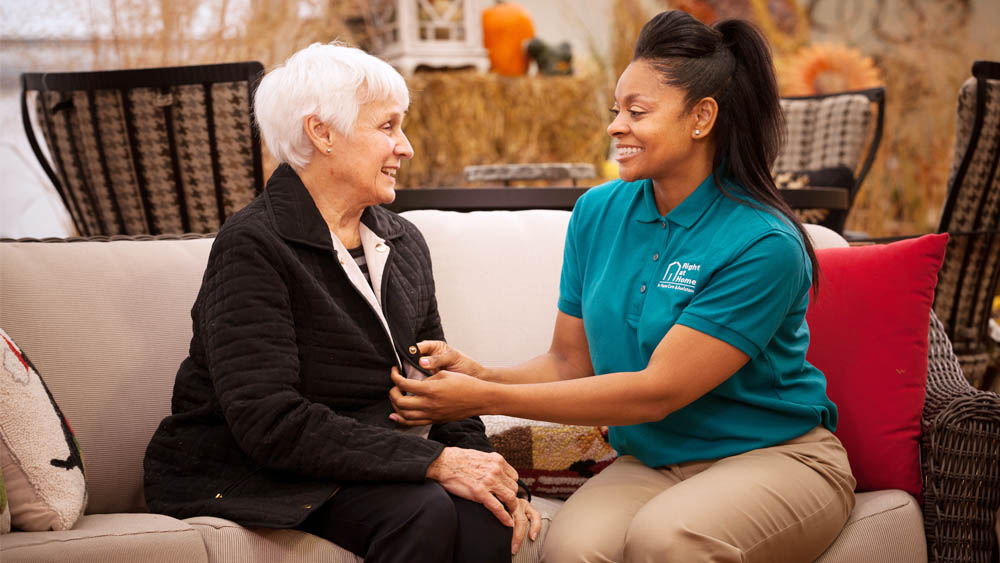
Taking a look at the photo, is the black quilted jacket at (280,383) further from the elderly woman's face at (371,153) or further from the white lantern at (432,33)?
the white lantern at (432,33)

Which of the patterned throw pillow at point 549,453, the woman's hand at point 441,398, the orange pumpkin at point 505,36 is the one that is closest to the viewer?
the woman's hand at point 441,398

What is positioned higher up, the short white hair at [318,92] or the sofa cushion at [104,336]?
the short white hair at [318,92]

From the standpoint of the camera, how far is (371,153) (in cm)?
173

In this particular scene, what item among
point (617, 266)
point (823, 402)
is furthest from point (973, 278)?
point (617, 266)

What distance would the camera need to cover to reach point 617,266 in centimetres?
175

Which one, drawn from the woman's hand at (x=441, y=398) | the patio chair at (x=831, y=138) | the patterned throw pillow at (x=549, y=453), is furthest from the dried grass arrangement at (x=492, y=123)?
the woman's hand at (x=441, y=398)

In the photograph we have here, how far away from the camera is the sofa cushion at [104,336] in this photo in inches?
70.6

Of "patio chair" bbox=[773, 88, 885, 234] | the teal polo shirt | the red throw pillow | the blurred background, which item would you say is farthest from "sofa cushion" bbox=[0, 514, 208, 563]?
"patio chair" bbox=[773, 88, 885, 234]

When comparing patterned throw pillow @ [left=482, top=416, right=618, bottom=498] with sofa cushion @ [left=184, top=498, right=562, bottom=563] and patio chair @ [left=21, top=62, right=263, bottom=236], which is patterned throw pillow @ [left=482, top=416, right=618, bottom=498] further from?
patio chair @ [left=21, top=62, right=263, bottom=236]

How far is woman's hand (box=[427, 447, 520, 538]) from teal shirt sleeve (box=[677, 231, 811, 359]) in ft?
1.40

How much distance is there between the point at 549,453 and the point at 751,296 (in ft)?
2.03

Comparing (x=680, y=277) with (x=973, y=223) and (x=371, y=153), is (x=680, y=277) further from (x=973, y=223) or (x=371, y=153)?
(x=973, y=223)

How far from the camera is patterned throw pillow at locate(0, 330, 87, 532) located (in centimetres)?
144

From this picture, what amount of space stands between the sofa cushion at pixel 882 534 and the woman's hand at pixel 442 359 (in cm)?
74
